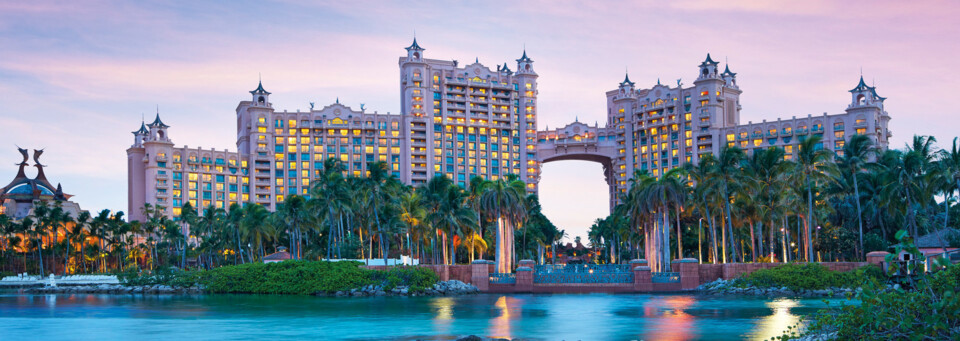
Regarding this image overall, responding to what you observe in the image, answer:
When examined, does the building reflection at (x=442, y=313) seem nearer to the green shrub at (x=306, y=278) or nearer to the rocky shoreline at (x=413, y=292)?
the rocky shoreline at (x=413, y=292)

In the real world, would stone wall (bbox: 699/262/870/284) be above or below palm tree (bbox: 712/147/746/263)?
below

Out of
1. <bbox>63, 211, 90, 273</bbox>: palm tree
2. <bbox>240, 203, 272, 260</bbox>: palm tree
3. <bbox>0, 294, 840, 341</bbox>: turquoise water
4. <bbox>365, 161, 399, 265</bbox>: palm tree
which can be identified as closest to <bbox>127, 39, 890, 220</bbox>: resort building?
<bbox>63, 211, 90, 273</bbox>: palm tree

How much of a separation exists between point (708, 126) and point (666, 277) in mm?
114725

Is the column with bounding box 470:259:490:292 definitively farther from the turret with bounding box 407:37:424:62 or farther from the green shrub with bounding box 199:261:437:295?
the turret with bounding box 407:37:424:62

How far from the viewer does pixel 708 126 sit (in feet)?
597

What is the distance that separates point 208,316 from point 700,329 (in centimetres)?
2747

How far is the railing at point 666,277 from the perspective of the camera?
72.4 metres

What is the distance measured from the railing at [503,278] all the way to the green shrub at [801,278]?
60.3ft

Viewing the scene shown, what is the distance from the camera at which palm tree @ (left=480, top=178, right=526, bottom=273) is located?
→ 76.6 m

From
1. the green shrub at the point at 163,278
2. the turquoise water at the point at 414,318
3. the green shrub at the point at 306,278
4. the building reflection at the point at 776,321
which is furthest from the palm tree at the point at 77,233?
the building reflection at the point at 776,321

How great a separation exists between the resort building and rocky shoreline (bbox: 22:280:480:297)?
9005 cm

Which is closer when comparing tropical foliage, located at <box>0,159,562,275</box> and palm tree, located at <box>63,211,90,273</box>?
tropical foliage, located at <box>0,159,562,275</box>

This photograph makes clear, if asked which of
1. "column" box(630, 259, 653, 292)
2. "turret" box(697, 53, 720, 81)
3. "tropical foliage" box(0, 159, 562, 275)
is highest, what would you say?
"turret" box(697, 53, 720, 81)

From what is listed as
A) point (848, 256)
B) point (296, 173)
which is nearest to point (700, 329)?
point (848, 256)
